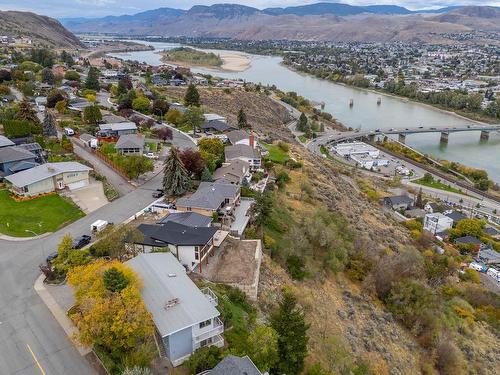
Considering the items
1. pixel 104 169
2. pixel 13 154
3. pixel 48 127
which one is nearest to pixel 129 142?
pixel 104 169

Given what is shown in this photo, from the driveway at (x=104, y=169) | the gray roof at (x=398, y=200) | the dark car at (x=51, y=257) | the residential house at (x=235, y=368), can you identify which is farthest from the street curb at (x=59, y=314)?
the gray roof at (x=398, y=200)

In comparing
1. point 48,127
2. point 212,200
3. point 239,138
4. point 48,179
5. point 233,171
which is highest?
point 48,127

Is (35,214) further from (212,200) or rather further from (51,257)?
(212,200)

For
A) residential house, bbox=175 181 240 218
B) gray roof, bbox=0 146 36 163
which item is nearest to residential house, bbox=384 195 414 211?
residential house, bbox=175 181 240 218

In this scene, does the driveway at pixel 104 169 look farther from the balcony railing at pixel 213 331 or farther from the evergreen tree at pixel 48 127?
the balcony railing at pixel 213 331

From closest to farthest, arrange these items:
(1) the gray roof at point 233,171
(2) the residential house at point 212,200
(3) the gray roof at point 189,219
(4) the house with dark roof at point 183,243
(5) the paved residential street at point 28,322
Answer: (5) the paved residential street at point 28,322 → (4) the house with dark roof at point 183,243 → (3) the gray roof at point 189,219 → (2) the residential house at point 212,200 → (1) the gray roof at point 233,171

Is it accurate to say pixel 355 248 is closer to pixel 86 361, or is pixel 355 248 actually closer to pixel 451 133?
pixel 86 361

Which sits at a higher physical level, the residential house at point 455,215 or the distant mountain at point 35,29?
the distant mountain at point 35,29
